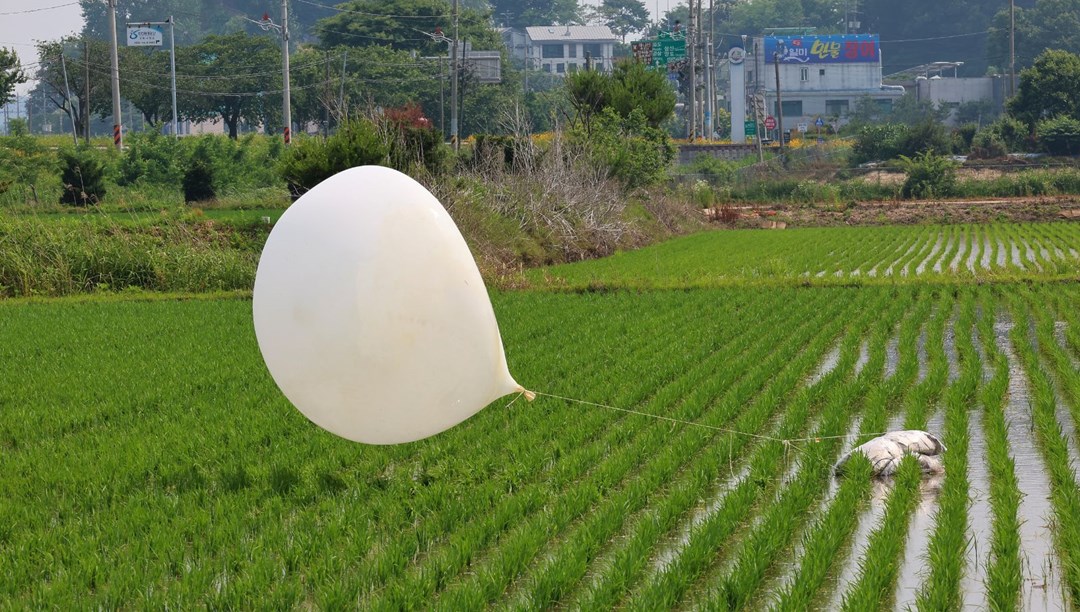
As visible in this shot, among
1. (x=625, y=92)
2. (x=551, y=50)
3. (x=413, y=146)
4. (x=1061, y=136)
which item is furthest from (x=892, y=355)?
(x=551, y=50)

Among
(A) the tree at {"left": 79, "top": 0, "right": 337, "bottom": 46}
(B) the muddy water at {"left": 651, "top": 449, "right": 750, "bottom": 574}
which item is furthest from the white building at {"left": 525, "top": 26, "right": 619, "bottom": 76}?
(B) the muddy water at {"left": 651, "top": 449, "right": 750, "bottom": 574}

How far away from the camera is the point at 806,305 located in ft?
54.4

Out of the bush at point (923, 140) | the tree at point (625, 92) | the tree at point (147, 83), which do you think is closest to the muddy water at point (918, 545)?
the tree at point (625, 92)

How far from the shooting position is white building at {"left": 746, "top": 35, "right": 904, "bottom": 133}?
95.0 metres

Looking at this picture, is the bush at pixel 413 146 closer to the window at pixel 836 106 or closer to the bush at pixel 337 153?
the bush at pixel 337 153

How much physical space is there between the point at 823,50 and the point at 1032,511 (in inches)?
3666

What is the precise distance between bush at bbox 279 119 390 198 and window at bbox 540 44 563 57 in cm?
10517

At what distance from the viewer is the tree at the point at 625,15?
13238 centimetres

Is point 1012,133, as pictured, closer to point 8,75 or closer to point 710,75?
point 710,75

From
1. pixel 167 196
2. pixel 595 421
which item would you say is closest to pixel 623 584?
pixel 595 421

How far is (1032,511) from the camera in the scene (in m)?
6.60

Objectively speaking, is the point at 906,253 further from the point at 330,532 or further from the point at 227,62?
the point at 227,62

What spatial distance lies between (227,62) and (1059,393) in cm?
6291

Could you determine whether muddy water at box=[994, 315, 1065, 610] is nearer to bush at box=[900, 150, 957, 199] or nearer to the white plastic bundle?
the white plastic bundle
